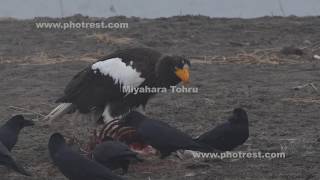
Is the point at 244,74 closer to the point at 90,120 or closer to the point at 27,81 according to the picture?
the point at 27,81

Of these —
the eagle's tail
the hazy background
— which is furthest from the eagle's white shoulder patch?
the hazy background

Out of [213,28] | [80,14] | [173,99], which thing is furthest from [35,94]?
[80,14]

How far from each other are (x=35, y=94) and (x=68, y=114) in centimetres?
186

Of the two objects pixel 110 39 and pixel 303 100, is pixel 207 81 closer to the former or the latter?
pixel 303 100

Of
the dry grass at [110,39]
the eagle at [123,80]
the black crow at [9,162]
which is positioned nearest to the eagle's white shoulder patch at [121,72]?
the eagle at [123,80]

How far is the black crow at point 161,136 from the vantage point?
796 cm

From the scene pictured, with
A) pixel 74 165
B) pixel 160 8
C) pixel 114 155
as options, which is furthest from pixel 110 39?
pixel 74 165

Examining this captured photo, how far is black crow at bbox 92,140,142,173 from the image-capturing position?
300 inches

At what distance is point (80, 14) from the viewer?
17.7 meters

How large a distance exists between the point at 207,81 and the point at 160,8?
626 cm

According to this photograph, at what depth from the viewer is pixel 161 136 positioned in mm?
8047

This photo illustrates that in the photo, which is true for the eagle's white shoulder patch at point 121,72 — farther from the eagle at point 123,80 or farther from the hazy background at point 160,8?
the hazy background at point 160,8

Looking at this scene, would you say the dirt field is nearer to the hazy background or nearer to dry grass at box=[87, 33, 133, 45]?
dry grass at box=[87, 33, 133, 45]

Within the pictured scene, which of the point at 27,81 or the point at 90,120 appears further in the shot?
the point at 27,81
